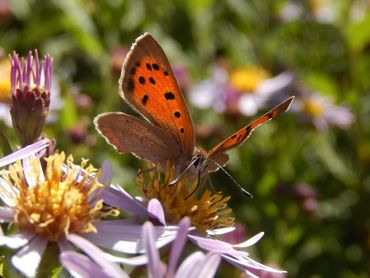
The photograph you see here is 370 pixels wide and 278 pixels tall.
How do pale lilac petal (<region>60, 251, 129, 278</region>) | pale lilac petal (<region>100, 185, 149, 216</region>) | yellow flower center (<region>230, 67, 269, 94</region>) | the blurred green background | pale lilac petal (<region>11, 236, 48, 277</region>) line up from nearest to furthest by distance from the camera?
pale lilac petal (<region>60, 251, 129, 278</region>)
pale lilac petal (<region>11, 236, 48, 277</region>)
pale lilac petal (<region>100, 185, 149, 216</region>)
the blurred green background
yellow flower center (<region>230, 67, 269, 94</region>)

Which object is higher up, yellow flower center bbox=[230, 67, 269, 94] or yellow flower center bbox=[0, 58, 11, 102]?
yellow flower center bbox=[0, 58, 11, 102]

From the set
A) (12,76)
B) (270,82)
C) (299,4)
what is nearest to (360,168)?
(270,82)

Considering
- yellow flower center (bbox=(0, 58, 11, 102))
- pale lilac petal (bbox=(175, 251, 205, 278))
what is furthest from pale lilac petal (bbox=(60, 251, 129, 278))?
yellow flower center (bbox=(0, 58, 11, 102))

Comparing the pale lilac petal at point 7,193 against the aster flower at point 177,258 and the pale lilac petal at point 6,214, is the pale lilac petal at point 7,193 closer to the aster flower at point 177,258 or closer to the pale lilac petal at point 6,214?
the pale lilac petal at point 6,214

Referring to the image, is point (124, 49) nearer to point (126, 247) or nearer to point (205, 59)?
point (205, 59)

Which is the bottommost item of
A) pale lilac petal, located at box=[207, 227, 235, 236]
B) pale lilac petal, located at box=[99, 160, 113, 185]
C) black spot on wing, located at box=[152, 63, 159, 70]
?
pale lilac petal, located at box=[207, 227, 235, 236]

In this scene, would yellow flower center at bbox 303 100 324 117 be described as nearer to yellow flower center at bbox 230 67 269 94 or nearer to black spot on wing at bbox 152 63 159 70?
yellow flower center at bbox 230 67 269 94

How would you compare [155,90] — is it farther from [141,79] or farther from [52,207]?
[52,207]
